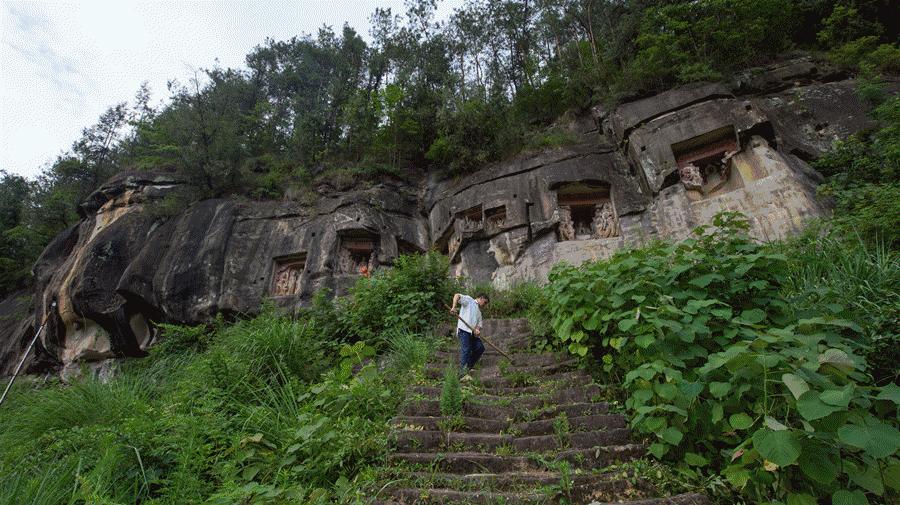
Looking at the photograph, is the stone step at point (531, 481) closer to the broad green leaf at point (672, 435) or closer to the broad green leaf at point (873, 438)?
the broad green leaf at point (672, 435)

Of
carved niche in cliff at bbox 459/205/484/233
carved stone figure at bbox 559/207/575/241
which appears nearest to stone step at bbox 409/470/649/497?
carved stone figure at bbox 559/207/575/241

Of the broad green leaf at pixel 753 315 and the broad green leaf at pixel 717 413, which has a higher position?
the broad green leaf at pixel 753 315

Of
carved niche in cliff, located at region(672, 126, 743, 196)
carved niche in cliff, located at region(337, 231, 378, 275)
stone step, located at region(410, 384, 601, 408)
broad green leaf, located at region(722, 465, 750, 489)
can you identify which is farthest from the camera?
carved niche in cliff, located at region(337, 231, 378, 275)

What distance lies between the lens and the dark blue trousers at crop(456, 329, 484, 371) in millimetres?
5289

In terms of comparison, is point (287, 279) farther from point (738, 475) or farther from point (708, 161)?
point (738, 475)

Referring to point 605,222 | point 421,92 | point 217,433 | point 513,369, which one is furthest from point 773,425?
point 421,92

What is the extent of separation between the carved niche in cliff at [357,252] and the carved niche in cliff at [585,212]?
6.05 m

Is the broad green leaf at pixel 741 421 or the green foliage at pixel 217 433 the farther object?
the green foliage at pixel 217 433

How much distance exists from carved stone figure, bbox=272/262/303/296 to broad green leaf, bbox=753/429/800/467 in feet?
41.1

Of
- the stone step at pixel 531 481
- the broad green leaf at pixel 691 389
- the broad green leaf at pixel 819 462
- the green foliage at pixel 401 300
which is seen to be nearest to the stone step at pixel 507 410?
the stone step at pixel 531 481

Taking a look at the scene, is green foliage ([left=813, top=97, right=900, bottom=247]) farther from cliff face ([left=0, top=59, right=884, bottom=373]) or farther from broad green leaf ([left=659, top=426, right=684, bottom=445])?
broad green leaf ([left=659, top=426, right=684, bottom=445])

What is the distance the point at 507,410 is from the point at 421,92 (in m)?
15.1

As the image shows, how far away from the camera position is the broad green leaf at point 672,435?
109 inches

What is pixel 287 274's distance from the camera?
45.4 feet
